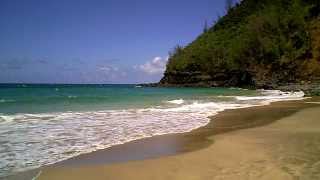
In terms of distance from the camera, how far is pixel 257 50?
295 feet

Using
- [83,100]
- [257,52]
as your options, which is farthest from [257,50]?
[83,100]

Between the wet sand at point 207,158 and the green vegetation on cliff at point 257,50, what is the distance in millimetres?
61163

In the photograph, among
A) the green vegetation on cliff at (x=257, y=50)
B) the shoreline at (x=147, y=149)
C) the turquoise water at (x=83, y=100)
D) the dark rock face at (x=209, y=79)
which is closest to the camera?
the shoreline at (x=147, y=149)

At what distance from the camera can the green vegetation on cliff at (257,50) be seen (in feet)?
253

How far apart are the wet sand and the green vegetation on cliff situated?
201 feet

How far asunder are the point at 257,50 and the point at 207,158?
84186mm

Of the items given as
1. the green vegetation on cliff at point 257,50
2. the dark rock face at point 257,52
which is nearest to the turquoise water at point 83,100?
the dark rock face at point 257,52

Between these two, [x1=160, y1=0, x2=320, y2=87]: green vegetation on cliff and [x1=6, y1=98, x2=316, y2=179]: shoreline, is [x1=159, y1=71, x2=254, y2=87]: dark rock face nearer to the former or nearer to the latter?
[x1=160, y1=0, x2=320, y2=87]: green vegetation on cliff

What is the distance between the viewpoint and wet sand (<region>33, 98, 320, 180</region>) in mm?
7520

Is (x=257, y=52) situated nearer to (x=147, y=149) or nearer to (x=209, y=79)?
(x=209, y=79)

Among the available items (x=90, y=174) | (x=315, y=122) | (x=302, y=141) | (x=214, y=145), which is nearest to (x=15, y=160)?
(x=90, y=174)

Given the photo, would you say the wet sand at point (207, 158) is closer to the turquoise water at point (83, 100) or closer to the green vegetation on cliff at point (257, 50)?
the turquoise water at point (83, 100)

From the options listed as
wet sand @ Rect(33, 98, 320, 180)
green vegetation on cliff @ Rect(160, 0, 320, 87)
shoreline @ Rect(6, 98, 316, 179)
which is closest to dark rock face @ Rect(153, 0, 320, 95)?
green vegetation on cliff @ Rect(160, 0, 320, 87)

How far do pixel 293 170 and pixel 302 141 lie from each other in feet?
13.2
